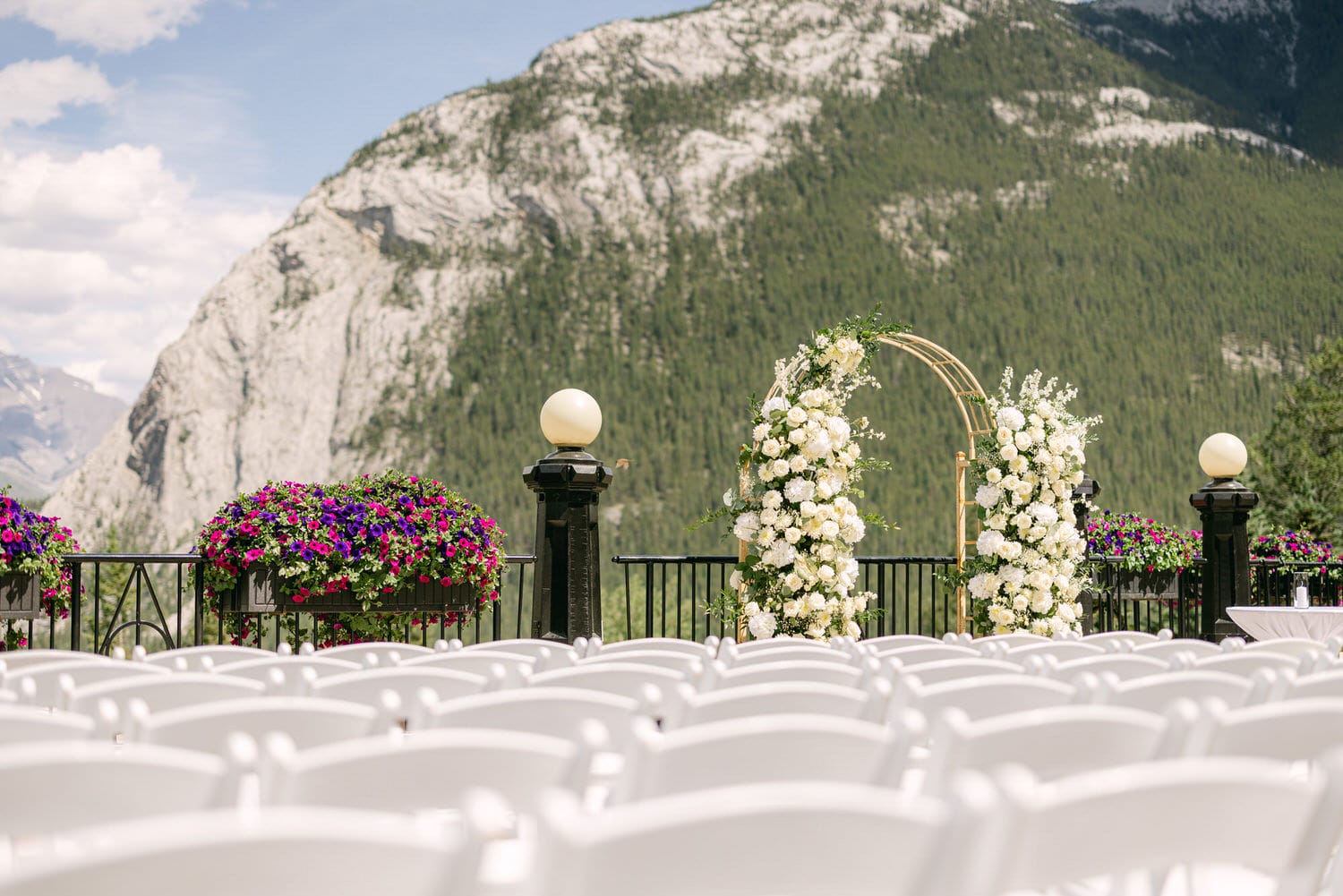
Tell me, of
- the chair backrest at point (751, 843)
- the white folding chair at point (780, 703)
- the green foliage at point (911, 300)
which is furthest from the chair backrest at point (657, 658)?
the green foliage at point (911, 300)

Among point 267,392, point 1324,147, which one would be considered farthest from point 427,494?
point 1324,147

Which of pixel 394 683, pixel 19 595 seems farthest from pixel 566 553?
pixel 394 683

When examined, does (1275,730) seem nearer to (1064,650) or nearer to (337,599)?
(1064,650)

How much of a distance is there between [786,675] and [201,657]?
1766mm

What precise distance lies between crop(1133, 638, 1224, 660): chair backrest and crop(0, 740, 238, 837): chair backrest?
326 cm

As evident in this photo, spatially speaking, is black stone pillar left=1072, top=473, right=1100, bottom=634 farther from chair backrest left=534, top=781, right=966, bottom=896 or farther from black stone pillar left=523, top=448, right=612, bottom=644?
chair backrest left=534, top=781, right=966, bottom=896

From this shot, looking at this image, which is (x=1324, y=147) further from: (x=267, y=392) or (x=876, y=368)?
(x=267, y=392)

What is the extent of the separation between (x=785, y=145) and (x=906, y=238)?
37.6ft

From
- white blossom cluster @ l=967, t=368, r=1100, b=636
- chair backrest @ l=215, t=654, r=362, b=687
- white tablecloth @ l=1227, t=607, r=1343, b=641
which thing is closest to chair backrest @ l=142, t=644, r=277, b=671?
chair backrest @ l=215, t=654, r=362, b=687

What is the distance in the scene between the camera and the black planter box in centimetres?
646

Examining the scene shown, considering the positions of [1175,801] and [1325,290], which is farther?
[1325,290]

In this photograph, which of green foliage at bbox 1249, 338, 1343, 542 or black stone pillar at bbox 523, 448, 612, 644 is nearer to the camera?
black stone pillar at bbox 523, 448, 612, 644

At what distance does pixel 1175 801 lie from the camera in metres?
1.39

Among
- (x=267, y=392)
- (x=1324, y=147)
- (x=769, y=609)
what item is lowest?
(x=769, y=609)
